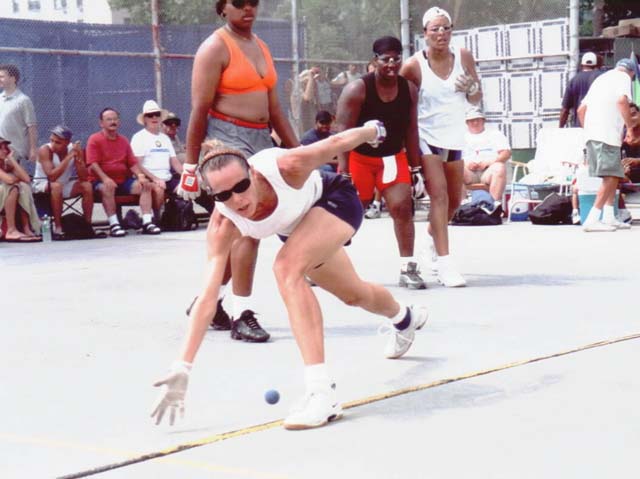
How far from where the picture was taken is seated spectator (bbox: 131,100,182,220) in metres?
14.6

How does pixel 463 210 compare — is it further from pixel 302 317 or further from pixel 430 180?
pixel 302 317

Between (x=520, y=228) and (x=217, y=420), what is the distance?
942cm

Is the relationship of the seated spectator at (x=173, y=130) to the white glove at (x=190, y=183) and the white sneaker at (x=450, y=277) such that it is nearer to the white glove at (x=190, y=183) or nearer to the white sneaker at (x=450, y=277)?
the white sneaker at (x=450, y=277)

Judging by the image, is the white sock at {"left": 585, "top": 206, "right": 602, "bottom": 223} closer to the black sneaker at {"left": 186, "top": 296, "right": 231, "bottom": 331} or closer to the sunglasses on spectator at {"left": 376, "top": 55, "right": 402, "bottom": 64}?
the sunglasses on spectator at {"left": 376, "top": 55, "right": 402, "bottom": 64}

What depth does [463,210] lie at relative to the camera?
1443 centimetres

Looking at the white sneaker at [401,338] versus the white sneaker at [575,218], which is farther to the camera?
the white sneaker at [575,218]

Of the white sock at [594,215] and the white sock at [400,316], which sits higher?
the white sock at [594,215]

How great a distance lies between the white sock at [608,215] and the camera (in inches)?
513

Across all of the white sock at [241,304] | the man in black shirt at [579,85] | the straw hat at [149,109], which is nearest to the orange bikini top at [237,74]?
the white sock at [241,304]

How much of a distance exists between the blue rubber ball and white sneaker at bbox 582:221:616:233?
8546 mm

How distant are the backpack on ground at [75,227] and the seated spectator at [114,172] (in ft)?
1.05

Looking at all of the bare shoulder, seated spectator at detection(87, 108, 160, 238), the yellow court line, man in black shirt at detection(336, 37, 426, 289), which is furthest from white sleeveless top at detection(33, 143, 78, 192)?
the yellow court line

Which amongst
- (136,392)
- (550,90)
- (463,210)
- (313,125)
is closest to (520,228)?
(463,210)

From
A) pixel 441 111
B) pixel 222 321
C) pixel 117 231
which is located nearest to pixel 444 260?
pixel 441 111
